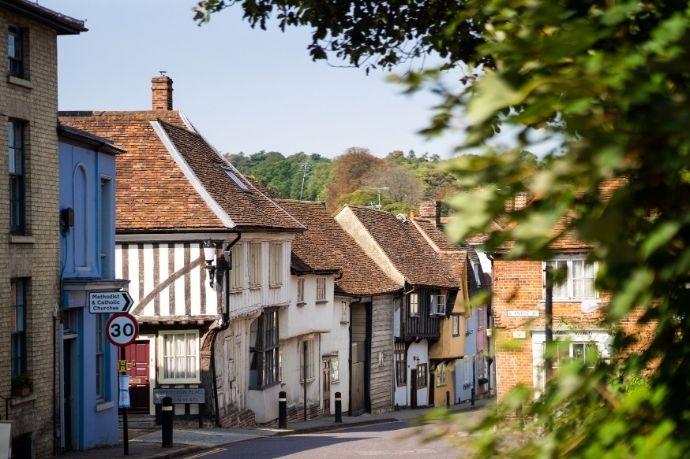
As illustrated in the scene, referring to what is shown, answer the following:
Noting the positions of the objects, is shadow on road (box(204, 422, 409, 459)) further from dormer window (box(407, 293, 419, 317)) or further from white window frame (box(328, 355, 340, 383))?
dormer window (box(407, 293, 419, 317))

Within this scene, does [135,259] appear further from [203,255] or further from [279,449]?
[279,449]

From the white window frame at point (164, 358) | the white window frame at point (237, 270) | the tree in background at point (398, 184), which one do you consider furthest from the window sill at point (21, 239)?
the tree in background at point (398, 184)

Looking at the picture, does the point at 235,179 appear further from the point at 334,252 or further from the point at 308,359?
the point at 334,252

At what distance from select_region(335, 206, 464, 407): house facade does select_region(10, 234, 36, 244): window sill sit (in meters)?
29.1

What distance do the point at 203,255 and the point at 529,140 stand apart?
30.5 m

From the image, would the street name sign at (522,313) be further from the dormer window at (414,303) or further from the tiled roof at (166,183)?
the dormer window at (414,303)

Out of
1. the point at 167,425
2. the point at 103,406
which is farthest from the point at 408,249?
the point at 103,406

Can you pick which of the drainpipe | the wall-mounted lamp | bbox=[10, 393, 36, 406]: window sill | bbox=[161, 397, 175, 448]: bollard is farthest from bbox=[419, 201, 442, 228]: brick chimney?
bbox=[10, 393, 36, 406]: window sill

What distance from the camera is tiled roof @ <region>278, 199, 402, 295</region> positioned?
46406 millimetres

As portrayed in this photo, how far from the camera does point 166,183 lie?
35406 mm

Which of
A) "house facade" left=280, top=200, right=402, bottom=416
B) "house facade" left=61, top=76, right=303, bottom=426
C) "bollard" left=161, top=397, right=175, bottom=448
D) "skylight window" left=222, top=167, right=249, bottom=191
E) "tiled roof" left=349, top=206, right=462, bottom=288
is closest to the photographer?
"bollard" left=161, top=397, right=175, bottom=448

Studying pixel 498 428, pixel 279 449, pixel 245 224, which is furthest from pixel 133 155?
pixel 498 428

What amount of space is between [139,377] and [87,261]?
8785 mm

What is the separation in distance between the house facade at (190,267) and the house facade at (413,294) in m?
13.8
